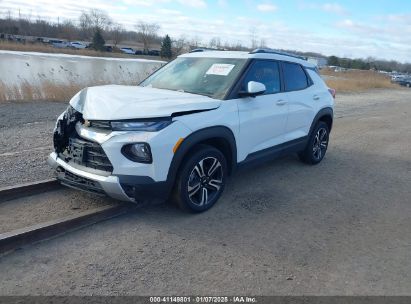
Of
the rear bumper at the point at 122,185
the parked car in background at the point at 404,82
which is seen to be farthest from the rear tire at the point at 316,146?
the parked car in background at the point at 404,82

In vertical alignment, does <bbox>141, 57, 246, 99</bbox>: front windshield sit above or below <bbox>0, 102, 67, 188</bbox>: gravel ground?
above

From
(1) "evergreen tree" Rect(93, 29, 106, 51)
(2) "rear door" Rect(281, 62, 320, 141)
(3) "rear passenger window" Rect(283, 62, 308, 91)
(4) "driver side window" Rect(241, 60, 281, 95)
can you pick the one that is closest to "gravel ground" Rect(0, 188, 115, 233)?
(4) "driver side window" Rect(241, 60, 281, 95)

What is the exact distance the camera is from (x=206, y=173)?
4438 mm

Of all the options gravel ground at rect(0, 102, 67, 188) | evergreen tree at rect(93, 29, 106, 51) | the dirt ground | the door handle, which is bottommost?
the dirt ground

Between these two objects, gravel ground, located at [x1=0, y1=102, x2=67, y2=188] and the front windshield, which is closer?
the front windshield

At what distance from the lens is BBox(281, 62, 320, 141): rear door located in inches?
226

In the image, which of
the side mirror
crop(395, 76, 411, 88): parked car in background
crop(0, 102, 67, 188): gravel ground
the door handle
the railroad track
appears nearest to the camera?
the railroad track

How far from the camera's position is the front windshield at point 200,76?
4.79 metres

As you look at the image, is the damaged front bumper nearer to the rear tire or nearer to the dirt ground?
the dirt ground

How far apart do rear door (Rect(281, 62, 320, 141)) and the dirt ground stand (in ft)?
2.92

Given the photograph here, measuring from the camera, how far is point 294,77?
5996 mm

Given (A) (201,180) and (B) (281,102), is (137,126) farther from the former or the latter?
(B) (281,102)

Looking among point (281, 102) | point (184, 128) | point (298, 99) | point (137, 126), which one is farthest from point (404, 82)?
point (137, 126)

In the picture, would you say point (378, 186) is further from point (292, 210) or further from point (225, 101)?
point (225, 101)
